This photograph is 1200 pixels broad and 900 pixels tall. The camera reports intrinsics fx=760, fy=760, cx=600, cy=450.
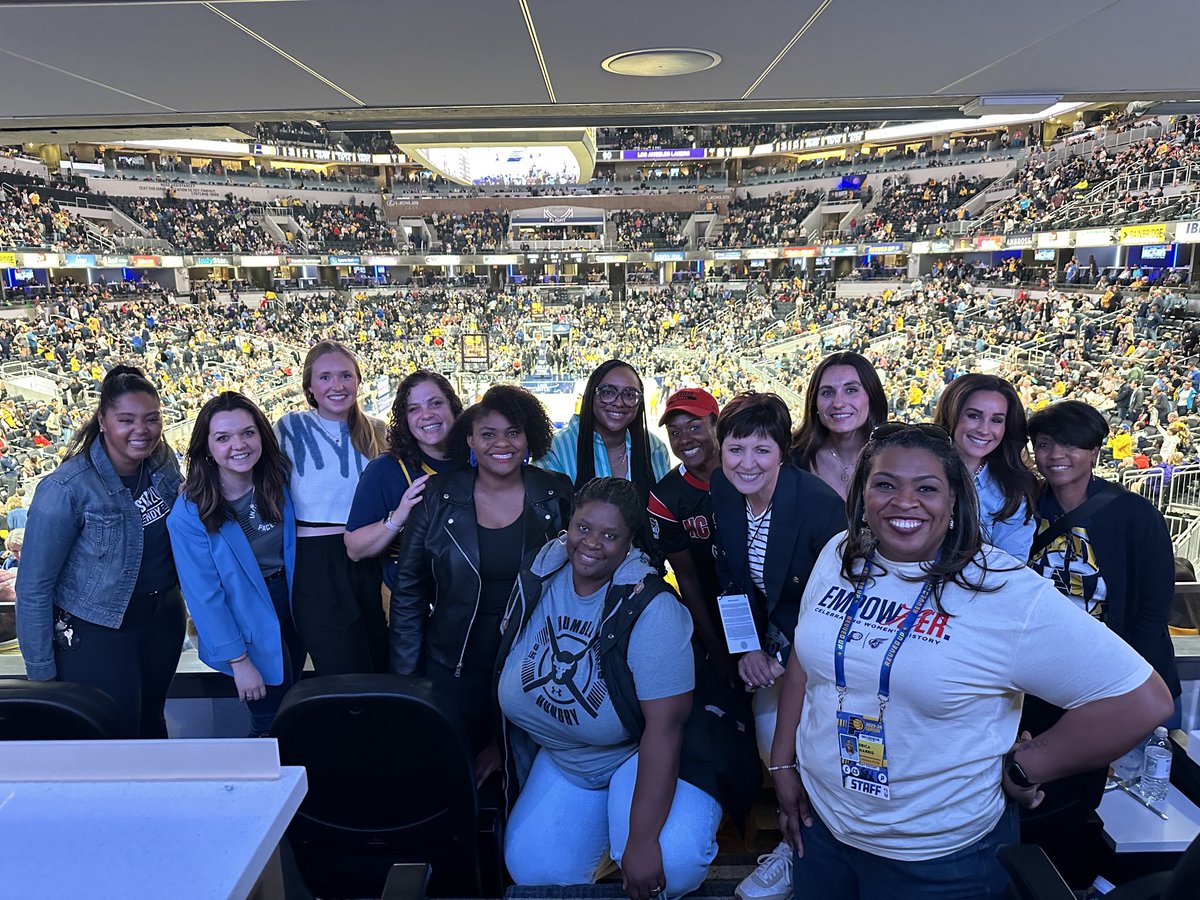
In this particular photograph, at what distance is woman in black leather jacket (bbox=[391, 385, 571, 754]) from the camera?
2.13 metres

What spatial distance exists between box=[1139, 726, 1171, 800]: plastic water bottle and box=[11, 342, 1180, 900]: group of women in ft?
0.74

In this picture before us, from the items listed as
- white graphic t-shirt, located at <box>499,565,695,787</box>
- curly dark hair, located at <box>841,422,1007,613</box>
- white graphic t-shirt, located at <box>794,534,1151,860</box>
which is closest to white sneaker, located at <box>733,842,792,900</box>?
white graphic t-shirt, located at <box>794,534,1151,860</box>

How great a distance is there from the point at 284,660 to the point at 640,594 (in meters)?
1.32

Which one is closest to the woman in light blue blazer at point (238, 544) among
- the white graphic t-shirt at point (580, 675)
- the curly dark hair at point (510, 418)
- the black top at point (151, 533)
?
the black top at point (151, 533)

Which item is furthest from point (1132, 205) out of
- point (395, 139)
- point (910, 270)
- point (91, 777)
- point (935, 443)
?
point (91, 777)

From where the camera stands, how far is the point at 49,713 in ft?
4.43

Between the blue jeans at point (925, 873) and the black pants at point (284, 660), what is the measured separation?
172 cm

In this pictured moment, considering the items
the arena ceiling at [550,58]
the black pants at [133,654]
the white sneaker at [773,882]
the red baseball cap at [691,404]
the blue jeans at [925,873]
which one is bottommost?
the white sneaker at [773,882]

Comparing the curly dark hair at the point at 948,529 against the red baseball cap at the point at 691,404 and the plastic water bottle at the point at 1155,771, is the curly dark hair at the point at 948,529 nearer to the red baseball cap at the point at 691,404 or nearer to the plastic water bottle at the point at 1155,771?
the red baseball cap at the point at 691,404

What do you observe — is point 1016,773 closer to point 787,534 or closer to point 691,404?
point 787,534

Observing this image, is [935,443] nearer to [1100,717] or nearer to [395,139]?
[1100,717]

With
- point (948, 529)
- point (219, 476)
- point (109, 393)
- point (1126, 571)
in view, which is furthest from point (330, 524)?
point (1126, 571)

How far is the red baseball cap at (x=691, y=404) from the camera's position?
2.49m

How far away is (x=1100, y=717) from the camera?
1.29 metres
